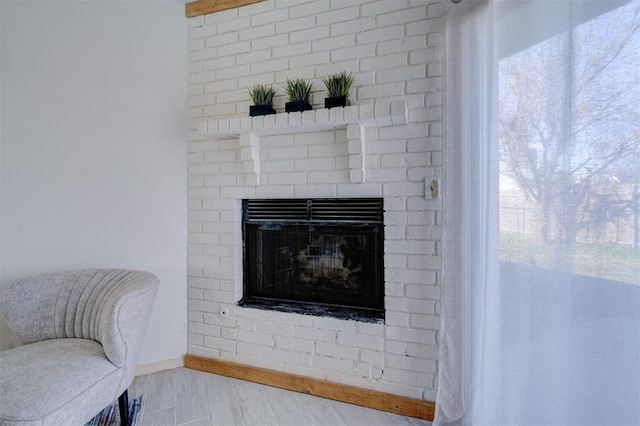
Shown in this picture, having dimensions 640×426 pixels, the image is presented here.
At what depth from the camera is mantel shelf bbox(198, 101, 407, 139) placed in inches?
64.2

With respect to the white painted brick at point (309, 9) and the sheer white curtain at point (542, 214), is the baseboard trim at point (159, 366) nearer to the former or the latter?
the sheer white curtain at point (542, 214)

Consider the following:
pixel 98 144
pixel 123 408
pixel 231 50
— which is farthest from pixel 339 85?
pixel 123 408

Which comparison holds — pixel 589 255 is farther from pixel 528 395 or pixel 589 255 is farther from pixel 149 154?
pixel 149 154

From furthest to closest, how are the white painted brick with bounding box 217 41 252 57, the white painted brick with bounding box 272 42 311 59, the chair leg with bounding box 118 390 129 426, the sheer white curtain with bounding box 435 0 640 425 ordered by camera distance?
the white painted brick with bounding box 217 41 252 57, the white painted brick with bounding box 272 42 311 59, the chair leg with bounding box 118 390 129 426, the sheer white curtain with bounding box 435 0 640 425

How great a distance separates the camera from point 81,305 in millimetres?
1695

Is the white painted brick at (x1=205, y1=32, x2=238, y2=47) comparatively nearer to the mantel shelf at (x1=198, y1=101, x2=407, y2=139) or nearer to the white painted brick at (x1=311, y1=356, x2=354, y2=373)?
the mantel shelf at (x1=198, y1=101, x2=407, y2=139)

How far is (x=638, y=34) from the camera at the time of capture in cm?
→ 85

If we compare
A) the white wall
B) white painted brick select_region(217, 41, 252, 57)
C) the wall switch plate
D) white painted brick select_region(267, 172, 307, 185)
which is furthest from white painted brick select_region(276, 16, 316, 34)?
the wall switch plate

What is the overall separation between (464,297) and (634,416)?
650 mm

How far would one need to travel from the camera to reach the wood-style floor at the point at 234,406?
1.65m

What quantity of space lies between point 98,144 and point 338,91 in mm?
1600

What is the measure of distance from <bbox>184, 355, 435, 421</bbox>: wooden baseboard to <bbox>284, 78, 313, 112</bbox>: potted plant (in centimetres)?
164

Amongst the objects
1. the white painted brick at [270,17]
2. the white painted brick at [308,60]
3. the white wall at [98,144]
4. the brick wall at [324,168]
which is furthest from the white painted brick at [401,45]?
the white wall at [98,144]

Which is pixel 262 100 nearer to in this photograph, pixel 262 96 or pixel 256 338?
pixel 262 96
